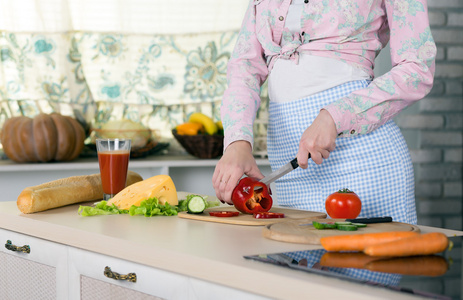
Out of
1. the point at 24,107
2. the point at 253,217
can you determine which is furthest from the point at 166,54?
the point at 253,217

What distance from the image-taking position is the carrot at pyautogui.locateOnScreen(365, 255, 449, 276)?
84 cm

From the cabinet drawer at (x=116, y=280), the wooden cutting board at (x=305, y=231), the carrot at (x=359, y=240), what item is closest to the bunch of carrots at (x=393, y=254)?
the carrot at (x=359, y=240)

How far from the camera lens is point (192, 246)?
3.54 ft

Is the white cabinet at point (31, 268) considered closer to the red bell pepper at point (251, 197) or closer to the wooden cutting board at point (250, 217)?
the wooden cutting board at point (250, 217)

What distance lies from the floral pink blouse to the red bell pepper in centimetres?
21

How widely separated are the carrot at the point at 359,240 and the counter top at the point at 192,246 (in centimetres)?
9

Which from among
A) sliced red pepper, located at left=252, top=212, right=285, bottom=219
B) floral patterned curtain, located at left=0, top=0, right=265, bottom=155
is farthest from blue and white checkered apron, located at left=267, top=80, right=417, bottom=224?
floral patterned curtain, located at left=0, top=0, right=265, bottom=155

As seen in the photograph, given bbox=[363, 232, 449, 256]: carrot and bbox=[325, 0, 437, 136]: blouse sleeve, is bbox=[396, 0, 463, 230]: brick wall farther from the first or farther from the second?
bbox=[363, 232, 449, 256]: carrot

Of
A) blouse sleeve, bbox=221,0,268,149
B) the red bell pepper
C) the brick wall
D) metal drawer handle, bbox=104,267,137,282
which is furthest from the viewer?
the brick wall

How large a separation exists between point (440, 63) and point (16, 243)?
197 cm

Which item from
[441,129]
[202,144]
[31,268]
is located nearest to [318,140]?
[31,268]

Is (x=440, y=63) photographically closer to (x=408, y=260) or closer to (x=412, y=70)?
(x=412, y=70)

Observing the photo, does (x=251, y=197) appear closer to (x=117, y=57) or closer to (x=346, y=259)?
(x=346, y=259)

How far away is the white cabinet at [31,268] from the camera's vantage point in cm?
136
